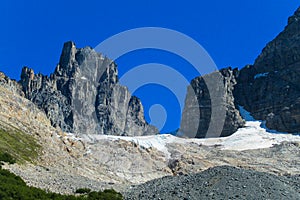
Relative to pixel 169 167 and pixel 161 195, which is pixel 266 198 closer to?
pixel 161 195

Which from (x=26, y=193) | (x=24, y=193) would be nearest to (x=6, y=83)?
(x=26, y=193)

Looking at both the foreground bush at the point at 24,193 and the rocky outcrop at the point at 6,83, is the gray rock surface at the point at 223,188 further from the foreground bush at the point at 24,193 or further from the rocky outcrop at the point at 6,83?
the rocky outcrop at the point at 6,83

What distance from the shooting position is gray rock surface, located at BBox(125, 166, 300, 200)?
104ft

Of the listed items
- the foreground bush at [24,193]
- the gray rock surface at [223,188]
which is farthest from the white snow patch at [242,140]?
the foreground bush at [24,193]

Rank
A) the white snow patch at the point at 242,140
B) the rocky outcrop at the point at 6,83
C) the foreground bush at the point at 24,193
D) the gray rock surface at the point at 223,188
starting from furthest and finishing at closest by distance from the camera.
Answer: the white snow patch at the point at 242,140 < the rocky outcrop at the point at 6,83 < the gray rock surface at the point at 223,188 < the foreground bush at the point at 24,193

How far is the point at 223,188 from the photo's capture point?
107 ft

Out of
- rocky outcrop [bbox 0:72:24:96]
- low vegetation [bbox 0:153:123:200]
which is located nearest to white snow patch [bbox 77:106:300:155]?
rocky outcrop [bbox 0:72:24:96]

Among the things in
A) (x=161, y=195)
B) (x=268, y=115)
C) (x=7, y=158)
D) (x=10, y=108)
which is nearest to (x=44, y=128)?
(x=10, y=108)

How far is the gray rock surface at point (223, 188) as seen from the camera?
31.8 meters

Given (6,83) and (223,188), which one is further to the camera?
(6,83)

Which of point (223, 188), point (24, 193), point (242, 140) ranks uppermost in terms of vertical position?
point (242, 140)

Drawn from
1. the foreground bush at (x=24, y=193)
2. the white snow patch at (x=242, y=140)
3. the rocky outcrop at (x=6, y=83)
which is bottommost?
the foreground bush at (x=24, y=193)

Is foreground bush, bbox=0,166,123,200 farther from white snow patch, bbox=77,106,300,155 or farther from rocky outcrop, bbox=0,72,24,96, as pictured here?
white snow patch, bbox=77,106,300,155

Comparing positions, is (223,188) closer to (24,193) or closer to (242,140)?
(24,193)
